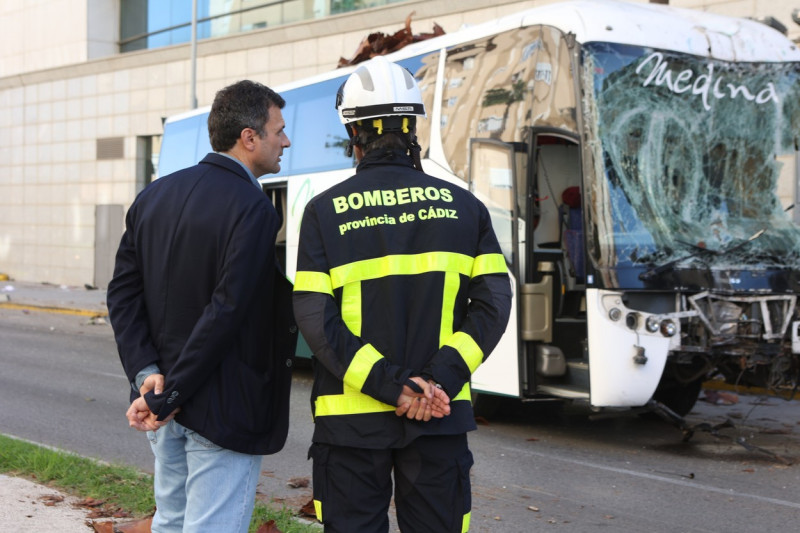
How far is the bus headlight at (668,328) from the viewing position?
310 inches

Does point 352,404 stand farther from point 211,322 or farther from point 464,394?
point 211,322

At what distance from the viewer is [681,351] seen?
26.1 ft

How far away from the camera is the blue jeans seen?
130 inches

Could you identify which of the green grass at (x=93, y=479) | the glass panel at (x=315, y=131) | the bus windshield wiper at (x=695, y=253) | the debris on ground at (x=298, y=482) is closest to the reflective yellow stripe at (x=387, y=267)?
the green grass at (x=93, y=479)

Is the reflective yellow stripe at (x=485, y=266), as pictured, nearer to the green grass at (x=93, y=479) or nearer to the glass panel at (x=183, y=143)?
the green grass at (x=93, y=479)

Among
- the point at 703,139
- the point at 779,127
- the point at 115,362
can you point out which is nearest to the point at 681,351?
the point at 703,139

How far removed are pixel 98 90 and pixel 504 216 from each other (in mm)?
22328

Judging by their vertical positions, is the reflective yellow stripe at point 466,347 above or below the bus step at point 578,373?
above

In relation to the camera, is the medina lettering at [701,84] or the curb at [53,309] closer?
the medina lettering at [701,84]

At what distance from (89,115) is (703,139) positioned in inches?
912

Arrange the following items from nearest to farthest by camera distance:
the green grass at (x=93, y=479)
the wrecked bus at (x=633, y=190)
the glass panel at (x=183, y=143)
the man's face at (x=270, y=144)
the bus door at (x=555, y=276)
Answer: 1. the man's face at (x=270, y=144)
2. the green grass at (x=93, y=479)
3. the wrecked bus at (x=633, y=190)
4. the bus door at (x=555, y=276)
5. the glass panel at (x=183, y=143)

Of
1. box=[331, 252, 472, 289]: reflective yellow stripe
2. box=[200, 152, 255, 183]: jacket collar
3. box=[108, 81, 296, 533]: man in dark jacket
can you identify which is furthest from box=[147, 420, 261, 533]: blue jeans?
box=[200, 152, 255, 183]: jacket collar

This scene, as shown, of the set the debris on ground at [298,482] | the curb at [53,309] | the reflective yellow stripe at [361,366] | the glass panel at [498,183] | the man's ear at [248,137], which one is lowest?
the debris on ground at [298,482]

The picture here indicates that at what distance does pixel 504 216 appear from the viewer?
336 inches
